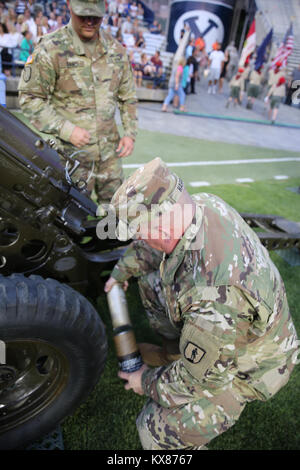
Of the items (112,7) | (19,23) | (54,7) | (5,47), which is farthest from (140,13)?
(5,47)

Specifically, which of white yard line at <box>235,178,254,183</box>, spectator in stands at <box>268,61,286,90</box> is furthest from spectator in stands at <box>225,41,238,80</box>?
white yard line at <box>235,178,254,183</box>

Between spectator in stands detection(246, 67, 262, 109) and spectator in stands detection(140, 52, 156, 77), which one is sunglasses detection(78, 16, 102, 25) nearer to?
spectator in stands detection(140, 52, 156, 77)

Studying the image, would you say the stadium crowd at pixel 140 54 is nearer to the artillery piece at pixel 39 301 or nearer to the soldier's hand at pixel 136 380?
the artillery piece at pixel 39 301

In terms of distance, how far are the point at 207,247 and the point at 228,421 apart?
0.85m

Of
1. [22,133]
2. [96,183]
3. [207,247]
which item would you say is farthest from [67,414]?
[96,183]

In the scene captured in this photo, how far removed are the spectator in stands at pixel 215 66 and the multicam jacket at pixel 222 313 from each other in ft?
46.2

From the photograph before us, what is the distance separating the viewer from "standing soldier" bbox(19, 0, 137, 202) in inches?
82.4

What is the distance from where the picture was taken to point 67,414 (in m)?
1.56

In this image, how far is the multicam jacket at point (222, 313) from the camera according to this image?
48.1 inches

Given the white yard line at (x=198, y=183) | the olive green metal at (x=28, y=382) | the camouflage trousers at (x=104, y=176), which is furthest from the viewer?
the white yard line at (x=198, y=183)

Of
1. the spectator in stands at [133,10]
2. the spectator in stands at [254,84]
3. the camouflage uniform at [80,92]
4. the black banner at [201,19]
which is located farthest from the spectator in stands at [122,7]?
the camouflage uniform at [80,92]

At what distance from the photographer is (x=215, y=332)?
120 cm
